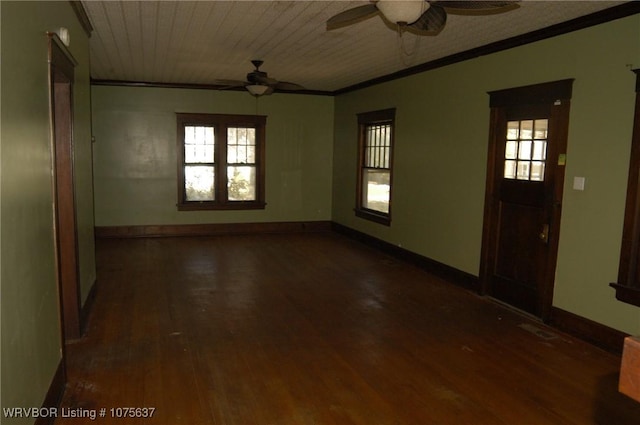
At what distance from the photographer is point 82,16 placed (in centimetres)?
412

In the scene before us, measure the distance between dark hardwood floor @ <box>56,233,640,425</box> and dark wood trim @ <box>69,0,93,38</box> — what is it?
8.31ft

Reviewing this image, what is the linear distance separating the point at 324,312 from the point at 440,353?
4.12ft

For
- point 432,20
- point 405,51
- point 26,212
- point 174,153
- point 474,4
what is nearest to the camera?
point 26,212

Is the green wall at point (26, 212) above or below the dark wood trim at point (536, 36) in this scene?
below

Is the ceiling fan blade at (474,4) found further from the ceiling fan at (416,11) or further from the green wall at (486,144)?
the green wall at (486,144)

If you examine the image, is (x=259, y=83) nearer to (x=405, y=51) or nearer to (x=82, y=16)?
(x=405, y=51)

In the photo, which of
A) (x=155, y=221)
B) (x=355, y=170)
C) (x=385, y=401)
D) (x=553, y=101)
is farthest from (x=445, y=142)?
(x=155, y=221)

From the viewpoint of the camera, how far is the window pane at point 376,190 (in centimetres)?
757

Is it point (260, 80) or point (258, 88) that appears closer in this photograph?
point (260, 80)

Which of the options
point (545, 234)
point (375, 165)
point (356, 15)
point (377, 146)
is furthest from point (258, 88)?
point (545, 234)

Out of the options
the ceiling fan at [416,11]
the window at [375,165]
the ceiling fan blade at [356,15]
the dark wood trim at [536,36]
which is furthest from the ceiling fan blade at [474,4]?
the window at [375,165]

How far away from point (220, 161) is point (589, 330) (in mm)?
6369

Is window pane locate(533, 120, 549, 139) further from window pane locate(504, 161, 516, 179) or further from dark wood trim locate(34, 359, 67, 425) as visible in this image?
dark wood trim locate(34, 359, 67, 425)

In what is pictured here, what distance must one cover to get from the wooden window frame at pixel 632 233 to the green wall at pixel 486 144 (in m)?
0.07
